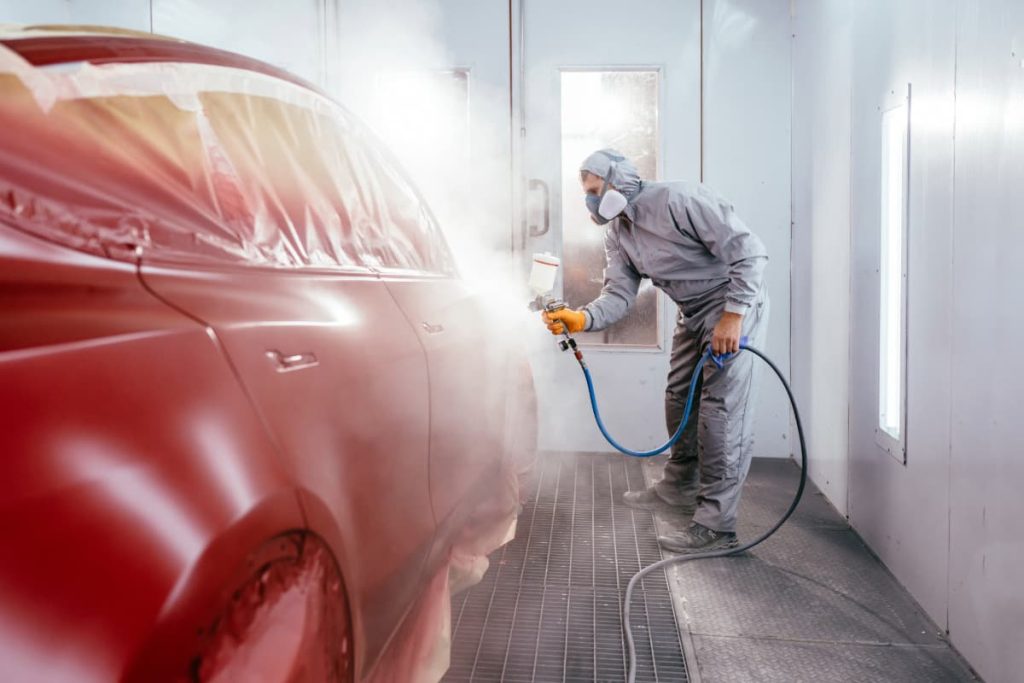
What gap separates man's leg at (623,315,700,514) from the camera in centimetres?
369

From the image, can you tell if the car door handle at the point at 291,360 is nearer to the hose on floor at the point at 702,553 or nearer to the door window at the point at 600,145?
the hose on floor at the point at 702,553

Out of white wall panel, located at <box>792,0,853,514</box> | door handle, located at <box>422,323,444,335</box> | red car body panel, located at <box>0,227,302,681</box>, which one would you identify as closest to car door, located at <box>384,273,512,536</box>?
door handle, located at <box>422,323,444,335</box>

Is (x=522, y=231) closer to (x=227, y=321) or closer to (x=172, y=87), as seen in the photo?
(x=172, y=87)

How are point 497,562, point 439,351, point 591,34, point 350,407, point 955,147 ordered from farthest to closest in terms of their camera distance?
point 591,34 < point 497,562 < point 955,147 < point 439,351 < point 350,407

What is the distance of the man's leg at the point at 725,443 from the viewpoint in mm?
3330

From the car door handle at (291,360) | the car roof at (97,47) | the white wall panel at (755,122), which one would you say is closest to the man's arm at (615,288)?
the white wall panel at (755,122)

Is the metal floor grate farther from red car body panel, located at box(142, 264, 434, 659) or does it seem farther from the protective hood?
the protective hood

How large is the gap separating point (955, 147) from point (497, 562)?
2.31 m

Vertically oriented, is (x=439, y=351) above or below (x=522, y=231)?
below

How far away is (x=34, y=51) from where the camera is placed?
1.06 metres

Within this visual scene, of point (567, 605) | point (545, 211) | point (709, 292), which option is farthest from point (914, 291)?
point (545, 211)

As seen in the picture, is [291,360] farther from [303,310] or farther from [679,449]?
[679,449]

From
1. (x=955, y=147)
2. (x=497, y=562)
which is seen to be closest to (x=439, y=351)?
(x=497, y=562)

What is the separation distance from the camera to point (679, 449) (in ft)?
12.5
